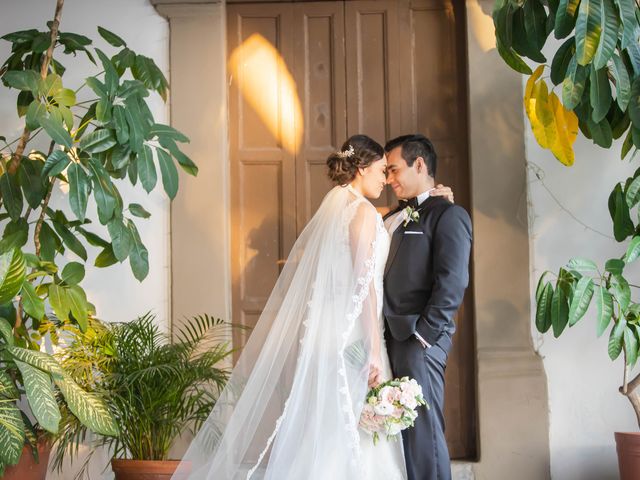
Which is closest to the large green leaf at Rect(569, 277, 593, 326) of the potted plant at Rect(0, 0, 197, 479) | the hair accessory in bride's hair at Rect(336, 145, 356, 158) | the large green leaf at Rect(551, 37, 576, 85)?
the large green leaf at Rect(551, 37, 576, 85)

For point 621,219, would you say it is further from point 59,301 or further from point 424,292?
point 59,301

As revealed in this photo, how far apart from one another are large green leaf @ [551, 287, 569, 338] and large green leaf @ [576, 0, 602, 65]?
3.59 feet

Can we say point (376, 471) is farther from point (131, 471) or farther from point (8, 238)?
point (8, 238)

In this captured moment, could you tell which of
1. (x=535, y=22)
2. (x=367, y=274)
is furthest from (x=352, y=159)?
(x=535, y=22)

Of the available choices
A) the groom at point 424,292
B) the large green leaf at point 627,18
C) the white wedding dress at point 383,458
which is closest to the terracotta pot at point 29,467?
the white wedding dress at point 383,458

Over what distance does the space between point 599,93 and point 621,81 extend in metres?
0.10

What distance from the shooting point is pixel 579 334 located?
483 cm

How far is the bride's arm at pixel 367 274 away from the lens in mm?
3705

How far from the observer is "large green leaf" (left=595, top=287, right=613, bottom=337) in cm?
418

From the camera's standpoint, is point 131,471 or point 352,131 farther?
point 352,131

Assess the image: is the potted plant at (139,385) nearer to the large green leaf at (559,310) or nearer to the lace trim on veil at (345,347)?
the lace trim on veil at (345,347)

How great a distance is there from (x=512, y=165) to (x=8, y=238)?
2.50 meters

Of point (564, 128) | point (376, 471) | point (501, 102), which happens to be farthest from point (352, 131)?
point (376, 471)

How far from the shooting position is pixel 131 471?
4.12 m
